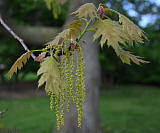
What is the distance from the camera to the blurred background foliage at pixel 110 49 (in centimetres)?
670

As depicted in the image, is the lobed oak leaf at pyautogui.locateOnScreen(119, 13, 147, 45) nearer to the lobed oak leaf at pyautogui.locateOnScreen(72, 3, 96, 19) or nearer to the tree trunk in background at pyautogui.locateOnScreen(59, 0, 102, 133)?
the lobed oak leaf at pyautogui.locateOnScreen(72, 3, 96, 19)

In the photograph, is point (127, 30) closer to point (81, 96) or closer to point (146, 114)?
point (81, 96)

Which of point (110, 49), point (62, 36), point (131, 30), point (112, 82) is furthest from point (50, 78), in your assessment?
point (112, 82)

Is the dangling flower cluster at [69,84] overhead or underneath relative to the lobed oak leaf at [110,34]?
underneath

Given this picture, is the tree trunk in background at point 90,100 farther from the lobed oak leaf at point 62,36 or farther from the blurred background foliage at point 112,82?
the lobed oak leaf at point 62,36

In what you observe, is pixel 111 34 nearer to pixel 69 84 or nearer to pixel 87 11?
pixel 87 11

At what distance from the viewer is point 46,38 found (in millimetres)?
5223

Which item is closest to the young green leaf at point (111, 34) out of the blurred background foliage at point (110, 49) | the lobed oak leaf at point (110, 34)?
the lobed oak leaf at point (110, 34)

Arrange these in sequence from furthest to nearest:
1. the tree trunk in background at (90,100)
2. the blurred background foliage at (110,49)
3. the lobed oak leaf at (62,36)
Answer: the blurred background foliage at (110,49), the tree trunk in background at (90,100), the lobed oak leaf at (62,36)

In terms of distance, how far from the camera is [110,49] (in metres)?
10.5

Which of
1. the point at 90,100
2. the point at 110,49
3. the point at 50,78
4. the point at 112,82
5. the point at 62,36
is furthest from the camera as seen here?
the point at 112,82

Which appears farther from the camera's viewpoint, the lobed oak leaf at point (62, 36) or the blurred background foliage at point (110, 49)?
the blurred background foliage at point (110, 49)

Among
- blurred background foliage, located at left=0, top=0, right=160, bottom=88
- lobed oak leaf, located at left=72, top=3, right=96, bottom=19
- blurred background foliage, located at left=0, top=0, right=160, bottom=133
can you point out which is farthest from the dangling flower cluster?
blurred background foliage, located at left=0, top=0, right=160, bottom=88

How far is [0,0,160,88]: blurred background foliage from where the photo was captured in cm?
670
